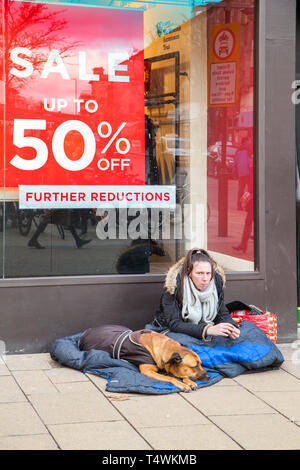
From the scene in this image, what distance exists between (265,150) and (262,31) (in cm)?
102

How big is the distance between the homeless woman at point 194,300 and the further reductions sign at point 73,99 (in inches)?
40.9

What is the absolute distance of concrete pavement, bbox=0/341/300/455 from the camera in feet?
13.9

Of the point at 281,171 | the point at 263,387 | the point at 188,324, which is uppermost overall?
the point at 281,171

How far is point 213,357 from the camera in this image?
18.6 ft

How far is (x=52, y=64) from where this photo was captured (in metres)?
6.42

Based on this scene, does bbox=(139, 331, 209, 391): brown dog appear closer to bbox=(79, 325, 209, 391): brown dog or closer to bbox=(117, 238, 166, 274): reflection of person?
bbox=(79, 325, 209, 391): brown dog

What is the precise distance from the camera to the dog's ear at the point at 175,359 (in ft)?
17.4

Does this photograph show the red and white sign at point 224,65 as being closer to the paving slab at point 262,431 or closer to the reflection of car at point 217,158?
the reflection of car at point 217,158

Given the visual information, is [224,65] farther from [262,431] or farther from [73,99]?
[262,431]

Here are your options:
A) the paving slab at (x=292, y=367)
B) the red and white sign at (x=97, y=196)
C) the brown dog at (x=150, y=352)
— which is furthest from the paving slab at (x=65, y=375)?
the paving slab at (x=292, y=367)

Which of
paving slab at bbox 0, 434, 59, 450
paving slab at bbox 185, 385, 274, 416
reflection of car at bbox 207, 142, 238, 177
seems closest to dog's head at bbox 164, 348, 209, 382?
paving slab at bbox 185, 385, 274, 416

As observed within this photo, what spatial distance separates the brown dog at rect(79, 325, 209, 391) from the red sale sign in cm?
136
